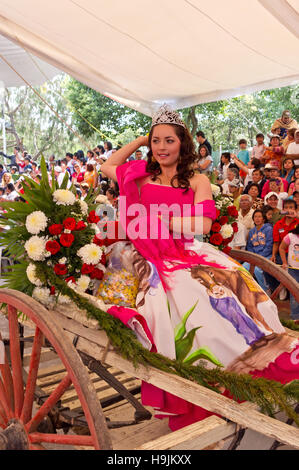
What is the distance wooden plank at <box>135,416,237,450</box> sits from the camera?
1.56 meters

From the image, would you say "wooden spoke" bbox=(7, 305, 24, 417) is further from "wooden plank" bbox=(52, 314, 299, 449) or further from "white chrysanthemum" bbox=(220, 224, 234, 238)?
"white chrysanthemum" bbox=(220, 224, 234, 238)

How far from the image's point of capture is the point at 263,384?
6.04 feet

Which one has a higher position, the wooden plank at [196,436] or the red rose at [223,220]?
the red rose at [223,220]

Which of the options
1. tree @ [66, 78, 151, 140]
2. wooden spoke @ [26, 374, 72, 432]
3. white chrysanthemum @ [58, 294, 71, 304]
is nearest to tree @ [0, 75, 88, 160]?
tree @ [66, 78, 151, 140]

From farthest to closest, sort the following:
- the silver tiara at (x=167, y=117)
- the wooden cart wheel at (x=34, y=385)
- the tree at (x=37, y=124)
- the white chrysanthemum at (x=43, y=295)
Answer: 1. the tree at (x=37, y=124)
2. the silver tiara at (x=167, y=117)
3. the white chrysanthemum at (x=43, y=295)
4. the wooden cart wheel at (x=34, y=385)

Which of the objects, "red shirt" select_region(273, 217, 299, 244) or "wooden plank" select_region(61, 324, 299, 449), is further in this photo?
"red shirt" select_region(273, 217, 299, 244)

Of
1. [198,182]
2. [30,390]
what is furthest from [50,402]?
[198,182]

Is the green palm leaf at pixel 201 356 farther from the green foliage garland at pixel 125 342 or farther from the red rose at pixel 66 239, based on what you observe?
the red rose at pixel 66 239

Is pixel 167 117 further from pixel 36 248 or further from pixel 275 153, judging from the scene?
pixel 275 153

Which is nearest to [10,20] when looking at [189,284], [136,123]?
[189,284]

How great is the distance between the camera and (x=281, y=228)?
5.31 meters

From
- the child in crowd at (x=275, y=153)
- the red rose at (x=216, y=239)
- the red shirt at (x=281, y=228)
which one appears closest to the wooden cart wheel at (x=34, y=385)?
the red rose at (x=216, y=239)

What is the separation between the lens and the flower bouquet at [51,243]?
7.53 feet

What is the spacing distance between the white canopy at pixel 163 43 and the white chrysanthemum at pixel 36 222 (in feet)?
10.1
